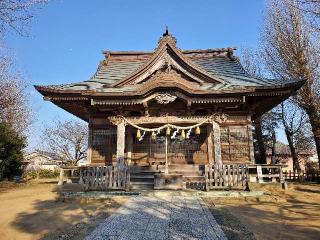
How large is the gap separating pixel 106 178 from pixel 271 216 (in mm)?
6667

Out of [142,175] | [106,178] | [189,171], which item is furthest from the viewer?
[142,175]

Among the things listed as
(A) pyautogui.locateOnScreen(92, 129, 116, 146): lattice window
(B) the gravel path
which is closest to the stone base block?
(B) the gravel path

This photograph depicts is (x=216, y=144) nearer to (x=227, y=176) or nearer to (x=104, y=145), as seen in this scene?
(x=227, y=176)

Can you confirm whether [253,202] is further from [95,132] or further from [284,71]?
[284,71]

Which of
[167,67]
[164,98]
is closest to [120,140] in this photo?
[164,98]

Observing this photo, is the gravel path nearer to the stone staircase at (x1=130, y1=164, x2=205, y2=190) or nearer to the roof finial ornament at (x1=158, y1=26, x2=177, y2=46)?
the stone staircase at (x1=130, y1=164, x2=205, y2=190)

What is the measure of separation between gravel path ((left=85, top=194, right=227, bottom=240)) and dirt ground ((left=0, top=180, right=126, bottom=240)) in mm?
519

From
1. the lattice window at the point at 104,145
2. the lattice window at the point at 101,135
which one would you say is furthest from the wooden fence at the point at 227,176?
the lattice window at the point at 101,135

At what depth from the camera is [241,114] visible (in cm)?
1534

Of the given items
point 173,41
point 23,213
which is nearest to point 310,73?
point 173,41

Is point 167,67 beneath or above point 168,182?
above

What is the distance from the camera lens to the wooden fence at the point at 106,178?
451 inches

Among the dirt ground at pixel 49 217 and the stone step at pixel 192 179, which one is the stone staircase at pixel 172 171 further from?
the dirt ground at pixel 49 217

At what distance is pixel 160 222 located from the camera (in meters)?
6.78
